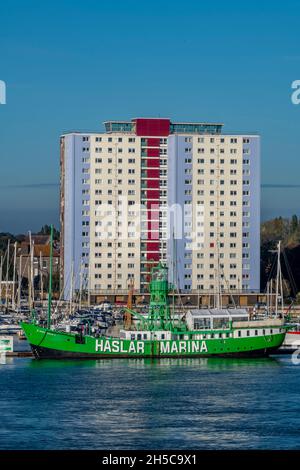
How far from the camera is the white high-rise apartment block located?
342 feet

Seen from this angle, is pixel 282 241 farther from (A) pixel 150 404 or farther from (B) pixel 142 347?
(A) pixel 150 404

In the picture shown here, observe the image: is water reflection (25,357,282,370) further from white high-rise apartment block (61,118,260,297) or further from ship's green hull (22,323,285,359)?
white high-rise apartment block (61,118,260,297)

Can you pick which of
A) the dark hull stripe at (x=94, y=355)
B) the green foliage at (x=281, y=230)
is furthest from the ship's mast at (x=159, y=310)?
the green foliage at (x=281, y=230)

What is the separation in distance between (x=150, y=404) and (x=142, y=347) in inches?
709

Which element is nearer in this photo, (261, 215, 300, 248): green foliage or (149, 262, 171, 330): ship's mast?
(149, 262, 171, 330): ship's mast

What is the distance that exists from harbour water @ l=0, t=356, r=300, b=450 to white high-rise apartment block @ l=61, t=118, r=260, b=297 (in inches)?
1688

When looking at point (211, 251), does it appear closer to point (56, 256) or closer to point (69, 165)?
point (69, 165)

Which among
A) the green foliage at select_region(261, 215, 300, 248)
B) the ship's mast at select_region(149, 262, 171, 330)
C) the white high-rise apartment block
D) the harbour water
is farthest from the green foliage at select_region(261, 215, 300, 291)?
the harbour water

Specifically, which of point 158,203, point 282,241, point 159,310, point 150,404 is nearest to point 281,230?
point 282,241

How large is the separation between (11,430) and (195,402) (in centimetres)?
871

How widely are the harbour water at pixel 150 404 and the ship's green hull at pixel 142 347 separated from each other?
45.5 inches
